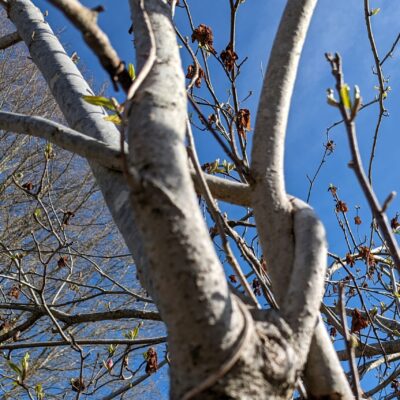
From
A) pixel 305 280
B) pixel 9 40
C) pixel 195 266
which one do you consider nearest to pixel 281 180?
pixel 305 280

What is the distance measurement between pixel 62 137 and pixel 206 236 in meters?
0.52

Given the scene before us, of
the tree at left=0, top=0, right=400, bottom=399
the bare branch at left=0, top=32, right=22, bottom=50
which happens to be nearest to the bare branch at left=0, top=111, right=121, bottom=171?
the tree at left=0, top=0, right=400, bottom=399

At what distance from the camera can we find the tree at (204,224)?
22.2 inches

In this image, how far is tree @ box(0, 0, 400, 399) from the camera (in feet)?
1.85

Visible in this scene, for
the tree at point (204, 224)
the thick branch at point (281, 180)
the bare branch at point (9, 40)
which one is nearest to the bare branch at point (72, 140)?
the tree at point (204, 224)

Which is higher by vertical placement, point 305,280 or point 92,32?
point 92,32

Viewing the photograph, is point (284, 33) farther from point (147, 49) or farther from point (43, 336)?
point (43, 336)

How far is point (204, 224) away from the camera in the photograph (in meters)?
0.62

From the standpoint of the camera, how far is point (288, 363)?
0.61 m

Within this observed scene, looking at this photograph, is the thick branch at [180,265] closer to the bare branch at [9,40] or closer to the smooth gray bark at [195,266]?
the smooth gray bark at [195,266]

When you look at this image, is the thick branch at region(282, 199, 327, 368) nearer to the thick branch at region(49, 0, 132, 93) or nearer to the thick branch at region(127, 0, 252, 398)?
the thick branch at region(127, 0, 252, 398)

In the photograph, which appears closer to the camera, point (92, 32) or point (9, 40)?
point (92, 32)

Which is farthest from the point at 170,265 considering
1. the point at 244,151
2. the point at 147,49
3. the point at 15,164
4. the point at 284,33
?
the point at 15,164

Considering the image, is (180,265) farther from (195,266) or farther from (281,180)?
(281,180)
